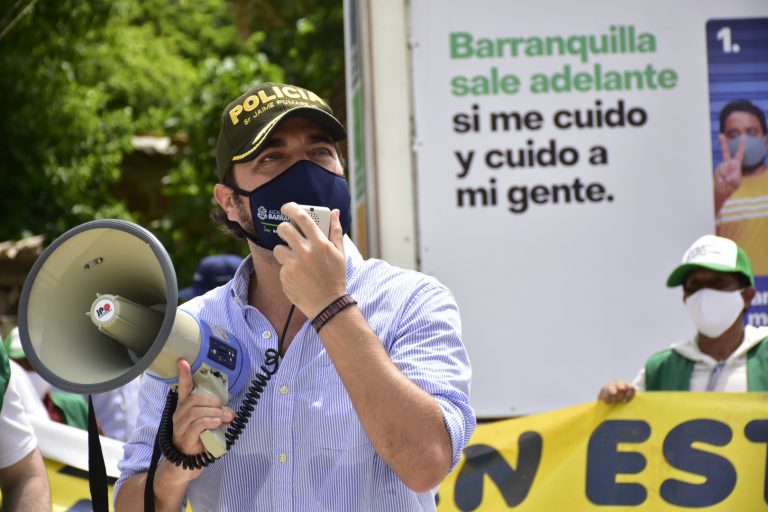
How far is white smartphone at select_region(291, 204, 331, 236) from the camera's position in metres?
2.15

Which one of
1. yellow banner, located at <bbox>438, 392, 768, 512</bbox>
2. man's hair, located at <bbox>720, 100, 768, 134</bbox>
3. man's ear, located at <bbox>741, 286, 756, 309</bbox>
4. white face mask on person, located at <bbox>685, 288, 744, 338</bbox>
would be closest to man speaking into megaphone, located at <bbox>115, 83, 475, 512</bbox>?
yellow banner, located at <bbox>438, 392, 768, 512</bbox>

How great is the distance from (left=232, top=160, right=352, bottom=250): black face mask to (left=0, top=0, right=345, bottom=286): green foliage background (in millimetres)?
9279

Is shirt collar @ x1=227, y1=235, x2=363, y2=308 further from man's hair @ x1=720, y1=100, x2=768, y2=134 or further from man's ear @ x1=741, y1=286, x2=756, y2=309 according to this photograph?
man's hair @ x1=720, y1=100, x2=768, y2=134

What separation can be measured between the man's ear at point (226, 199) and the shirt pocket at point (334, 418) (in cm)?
44

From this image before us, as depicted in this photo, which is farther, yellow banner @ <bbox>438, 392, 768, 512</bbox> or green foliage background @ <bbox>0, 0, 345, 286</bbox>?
green foliage background @ <bbox>0, 0, 345, 286</bbox>

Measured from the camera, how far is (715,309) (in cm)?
482

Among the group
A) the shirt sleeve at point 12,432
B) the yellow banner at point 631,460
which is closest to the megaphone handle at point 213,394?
the shirt sleeve at point 12,432

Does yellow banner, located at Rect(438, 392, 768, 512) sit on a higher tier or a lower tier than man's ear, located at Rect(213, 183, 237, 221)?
lower

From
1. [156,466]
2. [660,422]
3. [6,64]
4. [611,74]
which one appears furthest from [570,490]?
[6,64]

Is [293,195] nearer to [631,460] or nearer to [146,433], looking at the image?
[146,433]

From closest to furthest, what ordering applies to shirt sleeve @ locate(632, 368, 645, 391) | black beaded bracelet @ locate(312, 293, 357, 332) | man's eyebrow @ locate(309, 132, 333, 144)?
black beaded bracelet @ locate(312, 293, 357, 332) < man's eyebrow @ locate(309, 132, 333, 144) < shirt sleeve @ locate(632, 368, 645, 391)

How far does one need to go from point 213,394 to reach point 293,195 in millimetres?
435

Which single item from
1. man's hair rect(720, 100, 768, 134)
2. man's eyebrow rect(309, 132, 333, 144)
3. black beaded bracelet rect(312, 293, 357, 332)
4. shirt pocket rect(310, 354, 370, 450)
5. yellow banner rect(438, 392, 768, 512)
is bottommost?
yellow banner rect(438, 392, 768, 512)

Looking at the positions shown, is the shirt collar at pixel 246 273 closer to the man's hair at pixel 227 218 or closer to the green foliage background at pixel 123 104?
the man's hair at pixel 227 218
